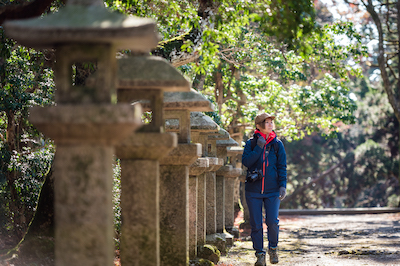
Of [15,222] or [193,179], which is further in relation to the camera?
[15,222]

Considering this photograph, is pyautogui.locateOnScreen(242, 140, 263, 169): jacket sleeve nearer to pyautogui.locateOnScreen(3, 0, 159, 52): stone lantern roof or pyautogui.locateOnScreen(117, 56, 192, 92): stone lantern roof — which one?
pyautogui.locateOnScreen(117, 56, 192, 92): stone lantern roof

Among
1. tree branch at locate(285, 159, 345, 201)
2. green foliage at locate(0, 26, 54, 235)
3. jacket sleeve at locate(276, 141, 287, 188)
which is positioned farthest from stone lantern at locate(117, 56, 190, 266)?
tree branch at locate(285, 159, 345, 201)

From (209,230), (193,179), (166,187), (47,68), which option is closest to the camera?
(166,187)

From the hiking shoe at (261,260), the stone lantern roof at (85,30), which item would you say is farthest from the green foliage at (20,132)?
the stone lantern roof at (85,30)

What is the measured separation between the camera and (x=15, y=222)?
12.0 metres

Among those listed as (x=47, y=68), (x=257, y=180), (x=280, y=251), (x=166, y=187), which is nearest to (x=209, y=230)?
(x=280, y=251)

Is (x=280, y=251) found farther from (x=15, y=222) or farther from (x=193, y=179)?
(x=15, y=222)

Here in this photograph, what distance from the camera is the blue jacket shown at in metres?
6.95

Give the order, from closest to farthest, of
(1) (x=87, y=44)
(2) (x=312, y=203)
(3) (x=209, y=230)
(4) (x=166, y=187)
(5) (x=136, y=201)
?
(1) (x=87, y=44)
(5) (x=136, y=201)
(4) (x=166, y=187)
(3) (x=209, y=230)
(2) (x=312, y=203)

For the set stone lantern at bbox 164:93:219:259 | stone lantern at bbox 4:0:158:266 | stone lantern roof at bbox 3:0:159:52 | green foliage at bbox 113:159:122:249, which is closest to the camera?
stone lantern roof at bbox 3:0:159:52

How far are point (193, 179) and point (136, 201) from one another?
8.41 feet

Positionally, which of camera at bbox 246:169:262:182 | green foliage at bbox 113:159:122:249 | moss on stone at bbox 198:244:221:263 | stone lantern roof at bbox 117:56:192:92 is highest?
stone lantern roof at bbox 117:56:192:92

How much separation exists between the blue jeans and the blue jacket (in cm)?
10

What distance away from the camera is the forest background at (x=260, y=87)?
6578mm
